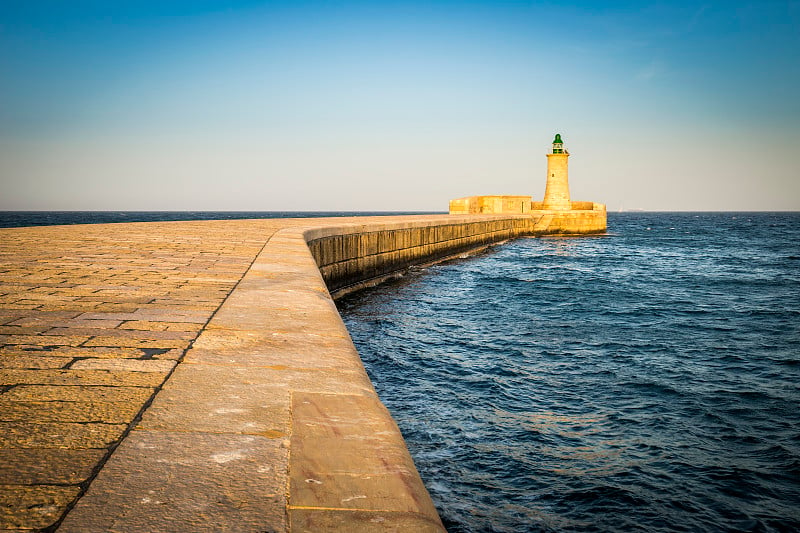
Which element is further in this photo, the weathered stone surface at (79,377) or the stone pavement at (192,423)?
the weathered stone surface at (79,377)

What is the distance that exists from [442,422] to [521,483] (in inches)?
49.8

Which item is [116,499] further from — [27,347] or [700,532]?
[700,532]

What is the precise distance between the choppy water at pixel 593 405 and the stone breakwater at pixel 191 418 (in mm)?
1941

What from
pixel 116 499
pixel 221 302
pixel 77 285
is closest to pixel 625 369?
pixel 221 302

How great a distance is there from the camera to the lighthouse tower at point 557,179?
45.4m

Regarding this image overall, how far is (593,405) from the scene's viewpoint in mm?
6047

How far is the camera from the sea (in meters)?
4.05

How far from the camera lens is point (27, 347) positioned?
2.76 meters

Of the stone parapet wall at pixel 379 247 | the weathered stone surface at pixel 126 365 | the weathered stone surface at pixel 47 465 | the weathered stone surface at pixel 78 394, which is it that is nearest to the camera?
the weathered stone surface at pixel 47 465

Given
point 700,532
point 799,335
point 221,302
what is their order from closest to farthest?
point 700,532
point 221,302
point 799,335

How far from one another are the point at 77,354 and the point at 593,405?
5.12 m

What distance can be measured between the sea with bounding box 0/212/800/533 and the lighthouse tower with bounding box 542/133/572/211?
109ft

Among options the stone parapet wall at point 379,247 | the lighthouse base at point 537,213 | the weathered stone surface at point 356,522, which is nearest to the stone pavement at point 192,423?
the weathered stone surface at point 356,522

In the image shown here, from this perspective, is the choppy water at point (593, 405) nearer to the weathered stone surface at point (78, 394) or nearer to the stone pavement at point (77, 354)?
the stone pavement at point (77, 354)
